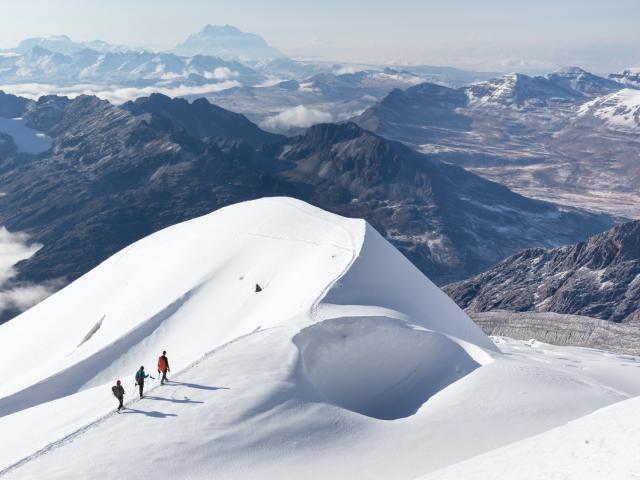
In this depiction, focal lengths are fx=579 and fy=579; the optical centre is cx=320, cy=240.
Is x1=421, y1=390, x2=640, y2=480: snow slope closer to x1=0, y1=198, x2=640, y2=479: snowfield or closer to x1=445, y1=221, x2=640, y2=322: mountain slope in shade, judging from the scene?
x1=0, y1=198, x2=640, y2=479: snowfield

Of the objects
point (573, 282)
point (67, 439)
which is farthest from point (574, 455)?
point (573, 282)

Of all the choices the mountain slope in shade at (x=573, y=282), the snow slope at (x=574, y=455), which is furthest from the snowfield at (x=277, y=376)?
the mountain slope in shade at (x=573, y=282)

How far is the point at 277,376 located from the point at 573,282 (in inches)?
5223

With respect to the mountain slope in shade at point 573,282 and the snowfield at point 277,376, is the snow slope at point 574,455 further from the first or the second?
the mountain slope in shade at point 573,282

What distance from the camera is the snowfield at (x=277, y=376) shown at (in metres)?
25.8

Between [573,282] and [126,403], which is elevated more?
[126,403]

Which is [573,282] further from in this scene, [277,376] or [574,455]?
[574,455]

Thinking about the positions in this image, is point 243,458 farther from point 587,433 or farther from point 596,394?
point 596,394

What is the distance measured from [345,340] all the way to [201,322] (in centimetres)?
1880

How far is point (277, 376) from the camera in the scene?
1236 inches

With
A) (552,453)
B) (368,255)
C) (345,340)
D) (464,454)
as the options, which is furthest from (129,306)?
(552,453)

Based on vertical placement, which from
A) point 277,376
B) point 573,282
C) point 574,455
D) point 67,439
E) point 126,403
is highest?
point 574,455

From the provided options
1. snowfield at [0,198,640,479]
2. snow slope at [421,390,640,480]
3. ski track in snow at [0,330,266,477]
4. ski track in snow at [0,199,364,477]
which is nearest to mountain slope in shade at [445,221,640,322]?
snowfield at [0,198,640,479]

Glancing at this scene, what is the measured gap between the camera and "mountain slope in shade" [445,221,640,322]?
137 m
